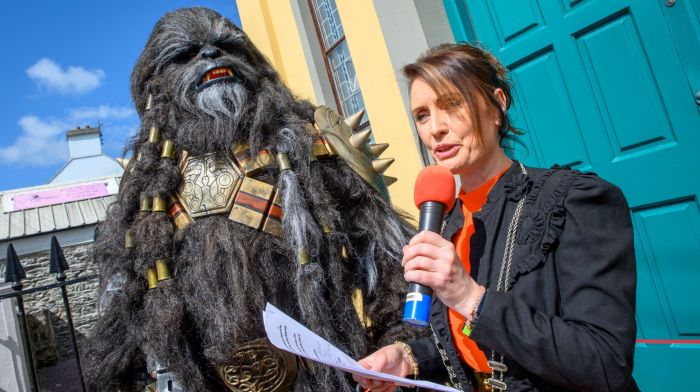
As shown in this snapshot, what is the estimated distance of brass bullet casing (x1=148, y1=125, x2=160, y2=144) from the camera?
81.7 inches

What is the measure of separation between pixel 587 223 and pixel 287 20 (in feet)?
16.8

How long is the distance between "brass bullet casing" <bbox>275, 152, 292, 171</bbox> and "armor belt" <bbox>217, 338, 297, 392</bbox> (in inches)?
28.0

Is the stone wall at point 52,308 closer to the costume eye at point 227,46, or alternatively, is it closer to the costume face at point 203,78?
the costume face at point 203,78

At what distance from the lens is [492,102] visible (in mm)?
1104

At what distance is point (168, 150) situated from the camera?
2.04 metres

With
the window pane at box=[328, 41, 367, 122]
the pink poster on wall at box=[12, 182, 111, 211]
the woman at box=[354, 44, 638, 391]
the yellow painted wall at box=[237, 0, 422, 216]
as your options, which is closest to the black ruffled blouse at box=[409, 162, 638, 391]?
the woman at box=[354, 44, 638, 391]

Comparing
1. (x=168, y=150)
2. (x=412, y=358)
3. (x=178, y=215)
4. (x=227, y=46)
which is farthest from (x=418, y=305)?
(x=227, y=46)

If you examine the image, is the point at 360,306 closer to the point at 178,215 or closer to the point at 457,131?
the point at 178,215

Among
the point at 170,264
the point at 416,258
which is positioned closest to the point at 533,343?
the point at 416,258

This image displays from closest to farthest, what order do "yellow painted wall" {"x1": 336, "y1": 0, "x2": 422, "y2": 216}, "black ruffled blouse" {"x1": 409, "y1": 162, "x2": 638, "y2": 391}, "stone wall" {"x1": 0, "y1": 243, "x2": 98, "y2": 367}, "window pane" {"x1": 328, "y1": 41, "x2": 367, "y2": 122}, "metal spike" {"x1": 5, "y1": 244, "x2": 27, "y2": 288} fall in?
"black ruffled blouse" {"x1": 409, "y1": 162, "x2": 638, "y2": 391}
"metal spike" {"x1": 5, "y1": 244, "x2": 27, "y2": 288}
"yellow painted wall" {"x1": 336, "y1": 0, "x2": 422, "y2": 216}
"window pane" {"x1": 328, "y1": 41, "x2": 367, "y2": 122}
"stone wall" {"x1": 0, "y1": 243, "x2": 98, "y2": 367}

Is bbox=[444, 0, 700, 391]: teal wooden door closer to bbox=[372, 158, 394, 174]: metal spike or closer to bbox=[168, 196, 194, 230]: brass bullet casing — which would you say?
bbox=[372, 158, 394, 174]: metal spike

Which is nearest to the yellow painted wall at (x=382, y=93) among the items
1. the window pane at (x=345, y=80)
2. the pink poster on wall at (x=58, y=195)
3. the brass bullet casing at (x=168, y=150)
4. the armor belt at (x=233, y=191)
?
the window pane at (x=345, y=80)

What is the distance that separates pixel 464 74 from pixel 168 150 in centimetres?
144

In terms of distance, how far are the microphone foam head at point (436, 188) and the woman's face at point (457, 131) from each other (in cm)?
9
